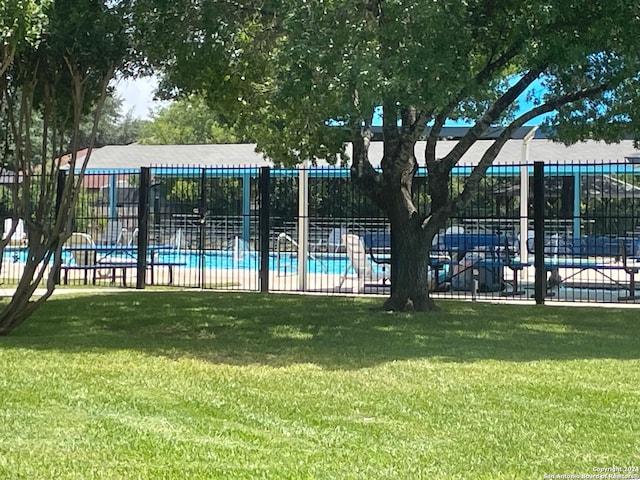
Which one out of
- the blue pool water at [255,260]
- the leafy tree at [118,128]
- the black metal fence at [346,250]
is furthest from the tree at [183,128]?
the blue pool water at [255,260]

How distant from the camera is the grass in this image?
15.5 feet

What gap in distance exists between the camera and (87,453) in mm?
4809

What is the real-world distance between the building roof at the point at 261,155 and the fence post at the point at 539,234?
34.9 ft

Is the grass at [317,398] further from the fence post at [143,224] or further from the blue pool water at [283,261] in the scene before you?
the blue pool water at [283,261]

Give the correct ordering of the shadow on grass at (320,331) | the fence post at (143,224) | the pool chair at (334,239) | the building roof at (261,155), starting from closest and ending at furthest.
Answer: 1. the shadow on grass at (320,331)
2. the fence post at (143,224)
3. the pool chair at (334,239)
4. the building roof at (261,155)

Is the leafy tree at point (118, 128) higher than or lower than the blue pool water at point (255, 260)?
higher

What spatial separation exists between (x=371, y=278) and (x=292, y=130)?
164 inches

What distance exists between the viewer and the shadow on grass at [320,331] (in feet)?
28.0

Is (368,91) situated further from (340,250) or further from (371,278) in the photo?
(340,250)

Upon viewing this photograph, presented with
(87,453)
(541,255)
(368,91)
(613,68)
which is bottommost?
(87,453)

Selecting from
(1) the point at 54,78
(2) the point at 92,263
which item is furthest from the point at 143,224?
(1) the point at 54,78

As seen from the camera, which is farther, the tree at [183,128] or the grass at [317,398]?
the tree at [183,128]

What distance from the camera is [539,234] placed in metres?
14.0

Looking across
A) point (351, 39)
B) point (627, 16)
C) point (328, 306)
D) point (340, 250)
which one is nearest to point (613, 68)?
point (627, 16)
